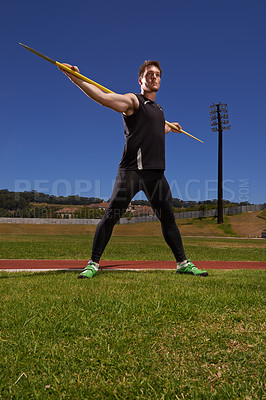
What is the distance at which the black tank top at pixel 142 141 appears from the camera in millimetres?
4473

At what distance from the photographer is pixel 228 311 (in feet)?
8.61

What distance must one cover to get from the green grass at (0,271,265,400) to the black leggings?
1430 mm

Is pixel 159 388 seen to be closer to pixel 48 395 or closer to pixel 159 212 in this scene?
pixel 48 395

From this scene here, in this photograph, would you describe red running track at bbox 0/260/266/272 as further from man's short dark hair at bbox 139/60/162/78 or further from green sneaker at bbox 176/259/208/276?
man's short dark hair at bbox 139/60/162/78

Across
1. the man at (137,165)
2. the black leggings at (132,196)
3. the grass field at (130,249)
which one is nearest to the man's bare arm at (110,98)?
the man at (137,165)

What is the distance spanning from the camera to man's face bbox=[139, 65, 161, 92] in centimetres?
484

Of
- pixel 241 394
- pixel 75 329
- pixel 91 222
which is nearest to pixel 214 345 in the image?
pixel 241 394

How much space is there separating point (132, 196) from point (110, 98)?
4.38 feet

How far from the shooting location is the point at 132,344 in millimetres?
2010

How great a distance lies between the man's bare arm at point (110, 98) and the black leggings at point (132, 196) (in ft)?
2.82

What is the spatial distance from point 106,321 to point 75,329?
244mm

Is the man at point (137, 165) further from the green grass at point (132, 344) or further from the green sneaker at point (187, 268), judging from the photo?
the green grass at point (132, 344)

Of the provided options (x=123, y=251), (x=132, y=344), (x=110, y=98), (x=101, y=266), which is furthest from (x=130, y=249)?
(x=132, y=344)

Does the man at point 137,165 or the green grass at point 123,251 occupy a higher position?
the man at point 137,165
